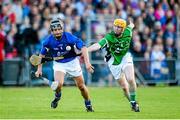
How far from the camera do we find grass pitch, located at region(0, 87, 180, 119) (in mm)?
→ 16609

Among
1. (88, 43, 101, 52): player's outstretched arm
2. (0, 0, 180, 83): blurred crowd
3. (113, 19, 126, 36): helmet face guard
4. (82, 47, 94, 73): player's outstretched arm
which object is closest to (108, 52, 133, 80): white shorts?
(113, 19, 126, 36): helmet face guard

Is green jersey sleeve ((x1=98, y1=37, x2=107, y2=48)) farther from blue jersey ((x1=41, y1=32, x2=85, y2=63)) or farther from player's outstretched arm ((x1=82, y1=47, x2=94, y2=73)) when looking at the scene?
player's outstretched arm ((x1=82, y1=47, x2=94, y2=73))

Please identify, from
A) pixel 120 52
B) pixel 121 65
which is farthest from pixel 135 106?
pixel 120 52

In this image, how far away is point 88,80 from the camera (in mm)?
29000

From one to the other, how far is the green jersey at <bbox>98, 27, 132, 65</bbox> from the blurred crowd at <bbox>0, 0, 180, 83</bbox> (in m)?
9.62

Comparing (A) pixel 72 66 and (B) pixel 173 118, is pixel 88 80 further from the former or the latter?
(B) pixel 173 118

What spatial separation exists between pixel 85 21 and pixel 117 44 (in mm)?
10719

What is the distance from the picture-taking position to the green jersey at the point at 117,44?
18.5m

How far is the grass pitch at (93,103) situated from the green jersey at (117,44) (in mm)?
1342

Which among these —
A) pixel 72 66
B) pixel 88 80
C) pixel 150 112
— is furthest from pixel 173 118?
pixel 88 80

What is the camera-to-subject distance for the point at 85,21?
29234 mm

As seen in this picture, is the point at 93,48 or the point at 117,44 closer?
the point at 93,48

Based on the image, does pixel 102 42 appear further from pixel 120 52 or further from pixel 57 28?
pixel 57 28

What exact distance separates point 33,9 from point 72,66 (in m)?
10.8
